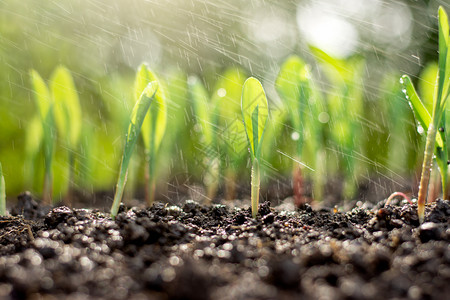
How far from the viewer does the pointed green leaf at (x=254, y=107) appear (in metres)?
1.00

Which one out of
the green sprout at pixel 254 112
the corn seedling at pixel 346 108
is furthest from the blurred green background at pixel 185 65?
the green sprout at pixel 254 112

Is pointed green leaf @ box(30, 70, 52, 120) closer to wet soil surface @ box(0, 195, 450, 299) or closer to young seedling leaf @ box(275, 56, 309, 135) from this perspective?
wet soil surface @ box(0, 195, 450, 299)

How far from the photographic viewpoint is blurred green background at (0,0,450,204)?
1815mm

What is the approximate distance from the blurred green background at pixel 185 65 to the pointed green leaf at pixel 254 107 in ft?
1.76

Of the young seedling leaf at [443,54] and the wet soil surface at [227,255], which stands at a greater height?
the young seedling leaf at [443,54]

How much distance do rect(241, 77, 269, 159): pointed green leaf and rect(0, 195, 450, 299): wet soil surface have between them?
225 mm

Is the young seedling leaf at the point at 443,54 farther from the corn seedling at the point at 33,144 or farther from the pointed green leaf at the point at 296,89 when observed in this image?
the corn seedling at the point at 33,144

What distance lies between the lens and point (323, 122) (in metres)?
1.68

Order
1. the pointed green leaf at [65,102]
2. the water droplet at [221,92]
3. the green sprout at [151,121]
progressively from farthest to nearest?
the water droplet at [221,92] → the pointed green leaf at [65,102] → the green sprout at [151,121]

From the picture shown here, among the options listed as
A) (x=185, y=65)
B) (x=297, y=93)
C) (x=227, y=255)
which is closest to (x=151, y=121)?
(x=297, y=93)

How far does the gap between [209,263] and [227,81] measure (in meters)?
1.17

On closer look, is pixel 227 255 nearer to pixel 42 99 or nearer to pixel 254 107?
pixel 254 107

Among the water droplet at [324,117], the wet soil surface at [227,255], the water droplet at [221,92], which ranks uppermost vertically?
the water droplet at [221,92]

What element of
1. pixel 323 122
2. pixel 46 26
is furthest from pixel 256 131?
pixel 46 26
